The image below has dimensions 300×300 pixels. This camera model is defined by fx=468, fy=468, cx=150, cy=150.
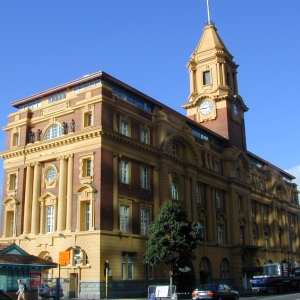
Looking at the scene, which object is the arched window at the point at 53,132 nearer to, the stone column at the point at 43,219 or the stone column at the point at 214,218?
the stone column at the point at 43,219

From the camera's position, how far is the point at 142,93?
158 feet

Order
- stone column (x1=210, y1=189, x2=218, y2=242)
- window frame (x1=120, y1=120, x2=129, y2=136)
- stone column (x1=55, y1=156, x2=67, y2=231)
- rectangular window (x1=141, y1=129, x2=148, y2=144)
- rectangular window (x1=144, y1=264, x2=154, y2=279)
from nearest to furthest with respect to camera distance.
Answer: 1. stone column (x1=55, y1=156, x2=67, y2=231)
2. rectangular window (x1=144, y1=264, x2=154, y2=279)
3. window frame (x1=120, y1=120, x2=129, y2=136)
4. rectangular window (x1=141, y1=129, x2=148, y2=144)
5. stone column (x1=210, y1=189, x2=218, y2=242)

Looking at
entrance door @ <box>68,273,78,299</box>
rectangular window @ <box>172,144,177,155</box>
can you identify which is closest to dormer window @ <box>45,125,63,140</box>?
rectangular window @ <box>172,144,177,155</box>

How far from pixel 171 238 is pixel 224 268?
19.3 m

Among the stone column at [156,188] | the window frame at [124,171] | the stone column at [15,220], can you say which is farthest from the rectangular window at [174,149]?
the stone column at [15,220]

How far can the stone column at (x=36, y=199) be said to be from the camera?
146 ft

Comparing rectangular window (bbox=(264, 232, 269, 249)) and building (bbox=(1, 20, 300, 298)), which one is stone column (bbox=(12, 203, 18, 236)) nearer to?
building (bbox=(1, 20, 300, 298))

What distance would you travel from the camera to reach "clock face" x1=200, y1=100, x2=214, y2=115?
65.7 meters

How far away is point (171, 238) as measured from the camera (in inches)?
1574

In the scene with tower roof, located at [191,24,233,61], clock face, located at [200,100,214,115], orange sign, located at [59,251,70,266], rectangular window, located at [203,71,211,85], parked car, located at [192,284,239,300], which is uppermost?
tower roof, located at [191,24,233,61]

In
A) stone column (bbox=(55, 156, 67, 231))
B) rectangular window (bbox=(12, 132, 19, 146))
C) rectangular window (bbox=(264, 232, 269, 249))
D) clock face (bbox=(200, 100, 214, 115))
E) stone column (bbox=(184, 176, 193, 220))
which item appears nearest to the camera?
stone column (bbox=(55, 156, 67, 231))

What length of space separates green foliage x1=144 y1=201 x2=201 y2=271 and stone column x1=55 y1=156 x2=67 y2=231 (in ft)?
26.5

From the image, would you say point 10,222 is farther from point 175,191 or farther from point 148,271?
point 175,191

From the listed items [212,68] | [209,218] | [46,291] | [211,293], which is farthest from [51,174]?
[212,68]
